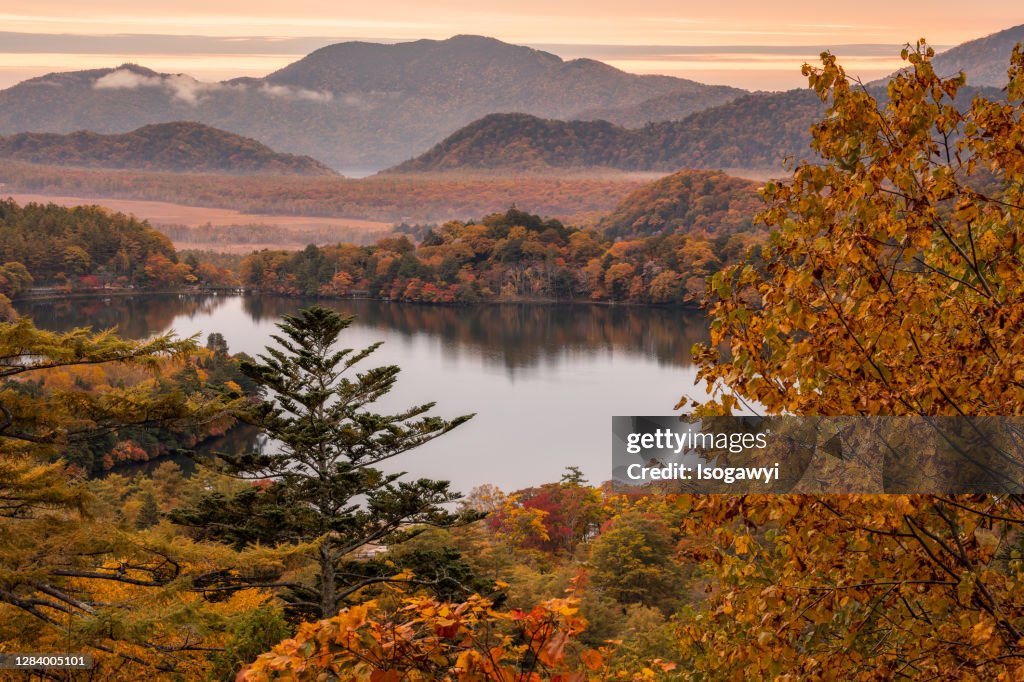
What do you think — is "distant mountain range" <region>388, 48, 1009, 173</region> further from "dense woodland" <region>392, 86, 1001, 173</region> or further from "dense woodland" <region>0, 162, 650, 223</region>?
"dense woodland" <region>0, 162, 650, 223</region>

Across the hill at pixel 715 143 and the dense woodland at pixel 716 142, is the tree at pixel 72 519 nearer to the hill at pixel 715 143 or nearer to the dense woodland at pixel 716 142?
the hill at pixel 715 143

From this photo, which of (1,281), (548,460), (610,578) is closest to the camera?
(610,578)

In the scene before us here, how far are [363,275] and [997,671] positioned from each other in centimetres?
7835

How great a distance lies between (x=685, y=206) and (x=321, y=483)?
100m

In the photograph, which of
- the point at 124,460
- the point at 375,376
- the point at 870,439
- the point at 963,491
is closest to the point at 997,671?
the point at 963,491

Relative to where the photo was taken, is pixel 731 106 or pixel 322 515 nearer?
pixel 322 515

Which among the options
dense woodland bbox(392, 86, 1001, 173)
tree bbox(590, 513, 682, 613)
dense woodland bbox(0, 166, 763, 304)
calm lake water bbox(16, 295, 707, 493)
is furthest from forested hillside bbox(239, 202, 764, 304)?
dense woodland bbox(392, 86, 1001, 173)

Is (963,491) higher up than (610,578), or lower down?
higher up

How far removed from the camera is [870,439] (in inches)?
132

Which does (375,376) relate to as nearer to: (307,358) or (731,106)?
(307,358)

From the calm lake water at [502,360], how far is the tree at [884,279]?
1691cm

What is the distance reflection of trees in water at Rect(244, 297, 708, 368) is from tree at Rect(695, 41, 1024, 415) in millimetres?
46306

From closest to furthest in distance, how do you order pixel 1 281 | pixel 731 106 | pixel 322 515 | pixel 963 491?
1. pixel 963 491
2. pixel 322 515
3. pixel 1 281
4. pixel 731 106

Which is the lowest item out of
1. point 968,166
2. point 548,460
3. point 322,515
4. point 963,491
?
point 548,460
